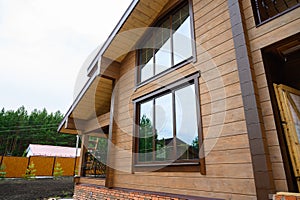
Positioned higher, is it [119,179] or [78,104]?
[78,104]

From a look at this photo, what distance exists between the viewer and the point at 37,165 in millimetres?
15266

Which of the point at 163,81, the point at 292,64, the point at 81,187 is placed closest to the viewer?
the point at 292,64

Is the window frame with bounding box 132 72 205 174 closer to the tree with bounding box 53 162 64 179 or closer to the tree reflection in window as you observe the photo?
the tree reflection in window

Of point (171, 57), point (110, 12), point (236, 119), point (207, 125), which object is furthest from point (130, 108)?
point (110, 12)

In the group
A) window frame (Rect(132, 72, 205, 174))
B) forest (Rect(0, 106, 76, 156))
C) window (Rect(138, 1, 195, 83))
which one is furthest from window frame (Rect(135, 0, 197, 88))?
forest (Rect(0, 106, 76, 156))

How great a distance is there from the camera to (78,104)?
6.64 meters

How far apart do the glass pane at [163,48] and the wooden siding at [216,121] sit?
1.25 ft

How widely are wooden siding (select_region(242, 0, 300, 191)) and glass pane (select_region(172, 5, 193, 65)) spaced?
1204mm

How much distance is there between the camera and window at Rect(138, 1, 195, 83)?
160 inches

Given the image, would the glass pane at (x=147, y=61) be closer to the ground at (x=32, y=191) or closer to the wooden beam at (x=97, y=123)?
the wooden beam at (x=97, y=123)

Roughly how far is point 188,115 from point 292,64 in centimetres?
183

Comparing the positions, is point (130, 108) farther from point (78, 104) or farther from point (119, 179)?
point (78, 104)

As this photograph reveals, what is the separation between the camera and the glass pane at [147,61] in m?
4.85

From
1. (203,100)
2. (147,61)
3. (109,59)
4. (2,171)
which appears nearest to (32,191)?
(2,171)
